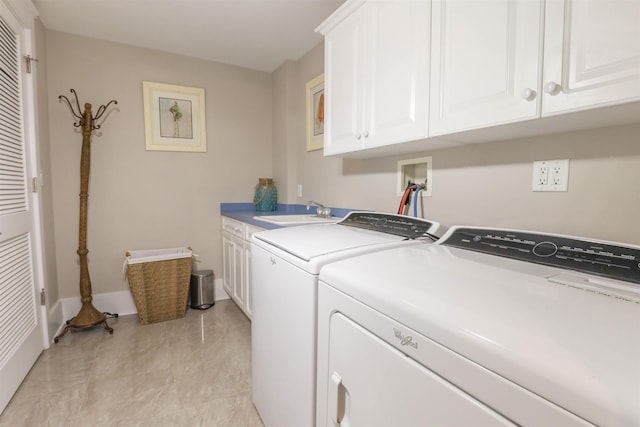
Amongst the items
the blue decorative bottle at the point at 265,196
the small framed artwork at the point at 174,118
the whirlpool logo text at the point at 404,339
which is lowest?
the whirlpool logo text at the point at 404,339

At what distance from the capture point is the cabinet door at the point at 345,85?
1535 millimetres

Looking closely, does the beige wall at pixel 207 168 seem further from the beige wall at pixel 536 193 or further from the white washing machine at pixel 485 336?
the white washing machine at pixel 485 336

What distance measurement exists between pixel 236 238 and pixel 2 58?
67.0 inches

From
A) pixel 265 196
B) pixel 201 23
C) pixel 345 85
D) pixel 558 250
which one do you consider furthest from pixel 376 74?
pixel 265 196

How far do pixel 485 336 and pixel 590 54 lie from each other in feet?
2.58

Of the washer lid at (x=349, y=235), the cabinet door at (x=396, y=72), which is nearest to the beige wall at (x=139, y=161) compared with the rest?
the washer lid at (x=349, y=235)

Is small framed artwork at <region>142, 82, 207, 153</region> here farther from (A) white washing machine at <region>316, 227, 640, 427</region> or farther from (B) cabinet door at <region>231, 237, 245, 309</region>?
(A) white washing machine at <region>316, 227, 640, 427</region>

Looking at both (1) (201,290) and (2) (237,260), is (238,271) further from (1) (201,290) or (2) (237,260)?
(1) (201,290)

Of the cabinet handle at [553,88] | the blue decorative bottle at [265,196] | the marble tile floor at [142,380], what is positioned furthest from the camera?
the blue decorative bottle at [265,196]

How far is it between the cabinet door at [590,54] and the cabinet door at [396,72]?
16.7 inches

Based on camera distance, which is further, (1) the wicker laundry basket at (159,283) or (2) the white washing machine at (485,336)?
(1) the wicker laundry basket at (159,283)

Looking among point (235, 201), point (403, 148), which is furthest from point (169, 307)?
point (403, 148)

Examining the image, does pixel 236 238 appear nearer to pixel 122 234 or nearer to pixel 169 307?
pixel 169 307

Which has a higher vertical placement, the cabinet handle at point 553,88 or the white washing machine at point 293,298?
the cabinet handle at point 553,88
